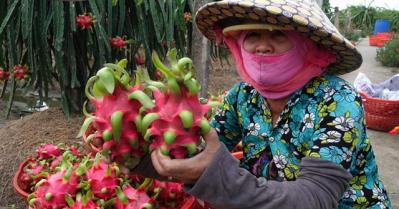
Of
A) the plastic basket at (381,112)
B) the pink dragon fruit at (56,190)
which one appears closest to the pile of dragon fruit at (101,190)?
the pink dragon fruit at (56,190)

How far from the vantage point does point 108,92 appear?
0.97 m

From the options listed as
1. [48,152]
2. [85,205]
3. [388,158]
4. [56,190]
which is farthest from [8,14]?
[388,158]

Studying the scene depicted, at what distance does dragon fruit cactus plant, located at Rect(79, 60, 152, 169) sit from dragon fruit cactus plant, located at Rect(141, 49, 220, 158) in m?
0.04

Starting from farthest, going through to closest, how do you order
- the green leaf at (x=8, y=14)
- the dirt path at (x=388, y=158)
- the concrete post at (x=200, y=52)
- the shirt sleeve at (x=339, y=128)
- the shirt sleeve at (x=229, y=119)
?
the dirt path at (x=388, y=158) < the green leaf at (x=8, y=14) < the concrete post at (x=200, y=52) < the shirt sleeve at (x=229, y=119) < the shirt sleeve at (x=339, y=128)

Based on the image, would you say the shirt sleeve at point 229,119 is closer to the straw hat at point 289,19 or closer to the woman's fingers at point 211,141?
the straw hat at point 289,19

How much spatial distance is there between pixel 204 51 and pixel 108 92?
5.38 feet

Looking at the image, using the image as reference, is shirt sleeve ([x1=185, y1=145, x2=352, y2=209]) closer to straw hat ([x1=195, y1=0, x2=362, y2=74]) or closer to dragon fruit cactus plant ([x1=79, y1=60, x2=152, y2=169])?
dragon fruit cactus plant ([x1=79, y1=60, x2=152, y2=169])

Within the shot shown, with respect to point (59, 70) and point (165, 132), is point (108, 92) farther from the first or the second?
point (59, 70)

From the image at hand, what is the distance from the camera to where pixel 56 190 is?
140cm

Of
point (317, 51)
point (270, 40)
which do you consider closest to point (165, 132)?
point (270, 40)

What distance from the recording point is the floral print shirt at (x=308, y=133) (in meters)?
1.13

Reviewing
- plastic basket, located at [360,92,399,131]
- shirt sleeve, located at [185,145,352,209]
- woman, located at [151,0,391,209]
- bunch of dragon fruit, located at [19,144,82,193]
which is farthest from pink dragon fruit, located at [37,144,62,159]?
plastic basket, located at [360,92,399,131]

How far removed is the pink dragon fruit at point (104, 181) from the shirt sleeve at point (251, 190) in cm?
49

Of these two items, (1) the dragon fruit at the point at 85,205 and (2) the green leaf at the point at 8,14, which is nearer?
(1) the dragon fruit at the point at 85,205
